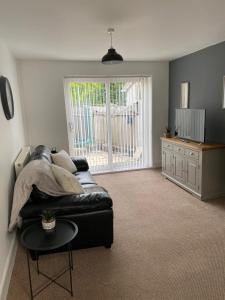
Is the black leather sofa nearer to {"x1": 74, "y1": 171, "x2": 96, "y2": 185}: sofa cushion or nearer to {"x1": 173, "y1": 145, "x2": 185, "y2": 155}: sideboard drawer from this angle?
{"x1": 74, "y1": 171, "x2": 96, "y2": 185}: sofa cushion

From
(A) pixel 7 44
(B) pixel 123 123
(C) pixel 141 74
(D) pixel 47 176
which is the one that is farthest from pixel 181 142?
(A) pixel 7 44

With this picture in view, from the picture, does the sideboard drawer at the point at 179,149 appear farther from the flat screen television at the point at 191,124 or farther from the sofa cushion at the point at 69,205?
the sofa cushion at the point at 69,205

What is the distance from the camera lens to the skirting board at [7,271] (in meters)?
1.86

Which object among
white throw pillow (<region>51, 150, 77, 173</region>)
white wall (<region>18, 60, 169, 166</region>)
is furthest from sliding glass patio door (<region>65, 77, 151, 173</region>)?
white throw pillow (<region>51, 150, 77, 173</region>)

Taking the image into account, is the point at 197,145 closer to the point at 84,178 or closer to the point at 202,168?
the point at 202,168

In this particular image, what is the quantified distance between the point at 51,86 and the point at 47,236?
3435 mm

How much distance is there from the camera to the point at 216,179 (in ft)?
12.1

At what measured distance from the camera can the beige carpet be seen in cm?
193

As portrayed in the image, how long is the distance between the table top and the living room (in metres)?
0.02

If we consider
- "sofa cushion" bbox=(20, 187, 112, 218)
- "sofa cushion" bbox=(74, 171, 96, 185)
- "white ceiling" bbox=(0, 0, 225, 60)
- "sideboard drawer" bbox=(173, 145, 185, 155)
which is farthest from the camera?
"sideboard drawer" bbox=(173, 145, 185, 155)

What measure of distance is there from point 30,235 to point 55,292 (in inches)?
Result: 20.7

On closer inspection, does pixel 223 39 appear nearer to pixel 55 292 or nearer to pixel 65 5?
pixel 65 5

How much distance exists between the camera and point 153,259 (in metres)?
2.33

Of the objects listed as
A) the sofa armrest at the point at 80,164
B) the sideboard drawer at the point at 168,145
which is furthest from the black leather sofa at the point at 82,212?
the sideboard drawer at the point at 168,145
